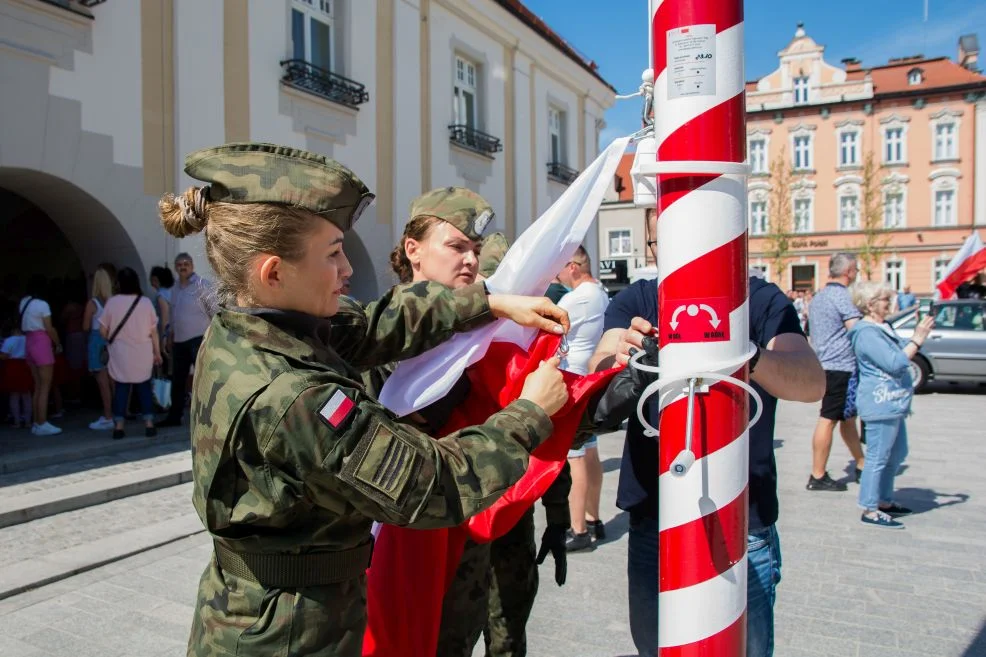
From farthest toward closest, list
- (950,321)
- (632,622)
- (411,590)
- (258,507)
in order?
1. (950,321)
2. (632,622)
3. (411,590)
4. (258,507)

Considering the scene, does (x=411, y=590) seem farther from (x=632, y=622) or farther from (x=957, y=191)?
(x=957, y=191)

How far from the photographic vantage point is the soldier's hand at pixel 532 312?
181 cm

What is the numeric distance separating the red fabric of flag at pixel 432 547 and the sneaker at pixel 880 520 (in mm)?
4304

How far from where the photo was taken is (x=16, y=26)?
6.92 m

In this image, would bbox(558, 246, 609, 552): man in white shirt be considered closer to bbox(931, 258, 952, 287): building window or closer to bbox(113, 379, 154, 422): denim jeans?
bbox(113, 379, 154, 422): denim jeans

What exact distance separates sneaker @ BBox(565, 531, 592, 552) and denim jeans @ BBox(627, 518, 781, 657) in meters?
2.59

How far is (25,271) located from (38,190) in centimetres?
412

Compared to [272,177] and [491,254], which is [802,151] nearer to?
[491,254]

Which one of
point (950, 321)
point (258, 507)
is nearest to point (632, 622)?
point (258, 507)

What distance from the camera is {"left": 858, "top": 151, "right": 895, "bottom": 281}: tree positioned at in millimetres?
39156

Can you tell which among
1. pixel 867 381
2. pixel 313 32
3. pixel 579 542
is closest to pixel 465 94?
pixel 313 32

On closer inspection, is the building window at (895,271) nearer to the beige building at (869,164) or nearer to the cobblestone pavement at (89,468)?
the beige building at (869,164)

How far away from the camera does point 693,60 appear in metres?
1.29

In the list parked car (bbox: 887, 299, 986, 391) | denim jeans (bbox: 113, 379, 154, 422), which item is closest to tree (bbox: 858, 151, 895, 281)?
parked car (bbox: 887, 299, 986, 391)
